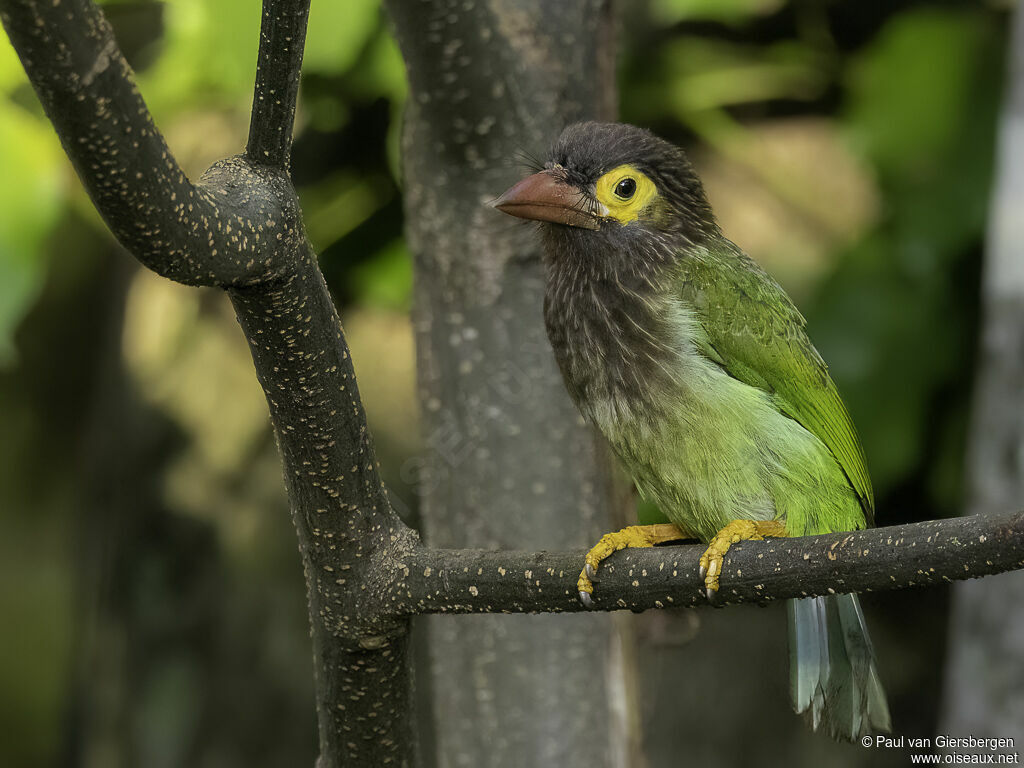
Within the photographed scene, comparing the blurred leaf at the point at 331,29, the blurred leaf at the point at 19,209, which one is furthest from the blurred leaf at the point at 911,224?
the blurred leaf at the point at 19,209

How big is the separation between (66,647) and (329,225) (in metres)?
2.16

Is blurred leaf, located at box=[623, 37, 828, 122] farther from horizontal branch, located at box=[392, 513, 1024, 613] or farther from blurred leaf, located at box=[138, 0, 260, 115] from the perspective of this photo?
horizontal branch, located at box=[392, 513, 1024, 613]

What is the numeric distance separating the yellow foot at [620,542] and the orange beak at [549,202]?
0.56 metres

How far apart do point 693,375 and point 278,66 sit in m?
0.95

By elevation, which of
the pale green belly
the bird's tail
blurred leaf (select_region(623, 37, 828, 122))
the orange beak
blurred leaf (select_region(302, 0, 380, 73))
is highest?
blurred leaf (select_region(623, 37, 828, 122))

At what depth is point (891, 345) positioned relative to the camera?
3.09 metres

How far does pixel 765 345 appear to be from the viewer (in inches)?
80.4

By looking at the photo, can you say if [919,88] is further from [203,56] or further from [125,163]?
[125,163]

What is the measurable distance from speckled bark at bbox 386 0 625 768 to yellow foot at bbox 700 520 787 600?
19.1 inches

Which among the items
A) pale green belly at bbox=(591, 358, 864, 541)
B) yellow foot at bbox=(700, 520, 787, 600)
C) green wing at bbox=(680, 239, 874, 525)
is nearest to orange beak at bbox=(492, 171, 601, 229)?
green wing at bbox=(680, 239, 874, 525)

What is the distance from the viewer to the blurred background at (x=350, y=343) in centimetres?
303

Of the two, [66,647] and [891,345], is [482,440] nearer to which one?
[891,345]

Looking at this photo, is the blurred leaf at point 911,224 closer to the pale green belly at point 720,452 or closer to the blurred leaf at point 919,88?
the blurred leaf at point 919,88

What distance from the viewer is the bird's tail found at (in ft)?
6.45
